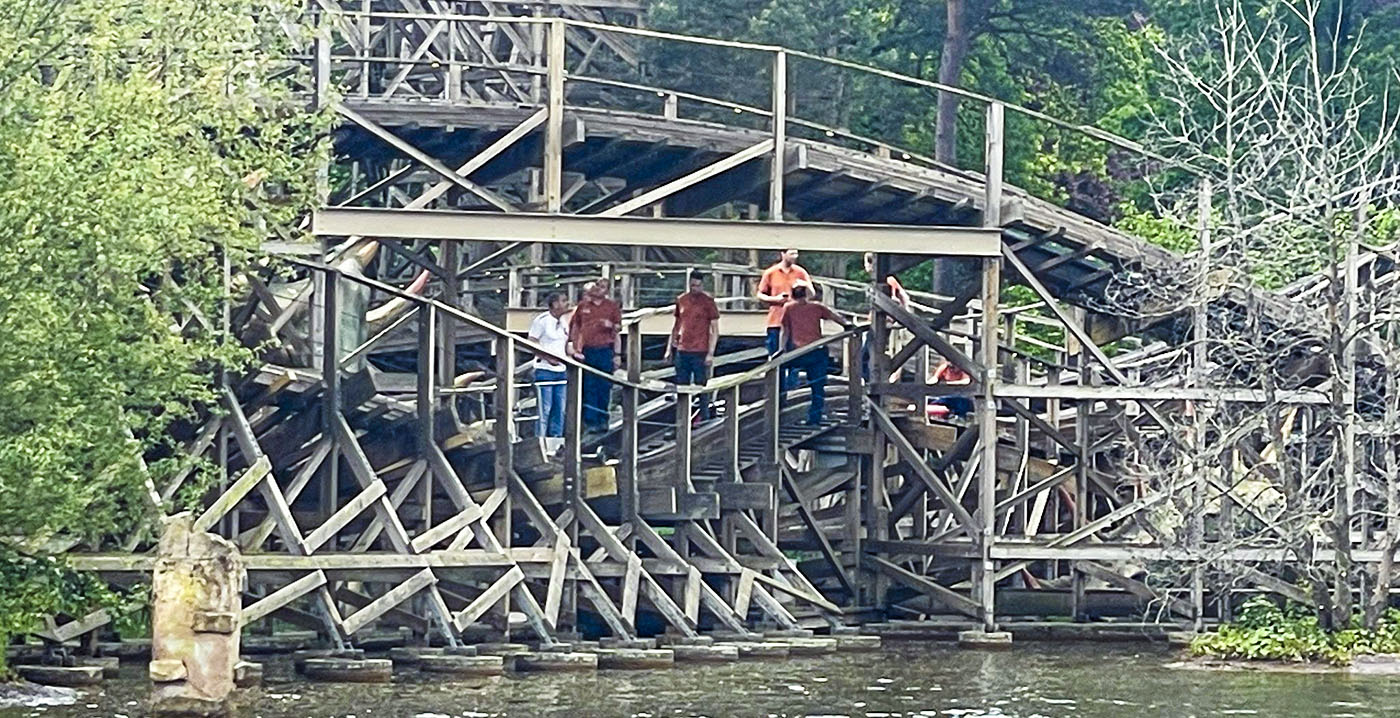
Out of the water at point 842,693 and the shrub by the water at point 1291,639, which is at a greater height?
the shrub by the water at point 1291,639

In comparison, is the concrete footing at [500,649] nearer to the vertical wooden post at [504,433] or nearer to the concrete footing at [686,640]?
the concrete footing at [686,640]

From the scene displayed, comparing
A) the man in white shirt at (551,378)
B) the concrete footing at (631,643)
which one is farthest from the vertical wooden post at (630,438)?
the concrete footing at (631,643)

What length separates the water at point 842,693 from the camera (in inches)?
880

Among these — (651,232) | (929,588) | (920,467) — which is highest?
(651,232)

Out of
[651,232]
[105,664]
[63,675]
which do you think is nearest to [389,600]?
[105,664]

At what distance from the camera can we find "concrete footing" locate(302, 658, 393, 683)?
2436cm

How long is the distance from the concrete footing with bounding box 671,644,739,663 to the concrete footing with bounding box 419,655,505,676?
1.99 meters

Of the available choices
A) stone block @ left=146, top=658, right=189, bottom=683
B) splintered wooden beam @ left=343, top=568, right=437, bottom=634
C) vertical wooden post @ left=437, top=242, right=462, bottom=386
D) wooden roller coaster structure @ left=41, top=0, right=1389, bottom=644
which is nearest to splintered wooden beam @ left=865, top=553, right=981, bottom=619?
wooden roller coaster structure @ left=41, top=0, right=1389, bottom=644

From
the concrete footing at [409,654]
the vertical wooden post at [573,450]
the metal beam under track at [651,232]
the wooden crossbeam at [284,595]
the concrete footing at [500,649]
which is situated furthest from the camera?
the vertical wooden post at [573,450]

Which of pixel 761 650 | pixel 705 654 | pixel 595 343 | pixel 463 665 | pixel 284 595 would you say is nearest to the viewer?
pixel 284 595

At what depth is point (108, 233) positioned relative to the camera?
2212cm

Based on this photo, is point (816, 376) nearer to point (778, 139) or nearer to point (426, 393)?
point (778, 139)

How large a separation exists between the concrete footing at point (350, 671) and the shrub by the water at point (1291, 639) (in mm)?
7744

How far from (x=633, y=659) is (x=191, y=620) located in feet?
19.8
